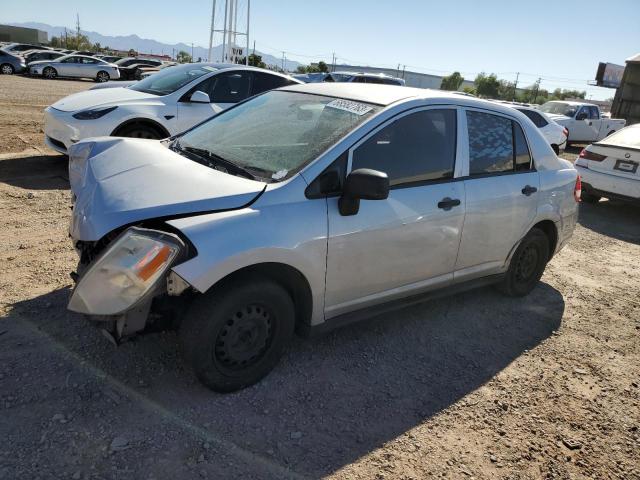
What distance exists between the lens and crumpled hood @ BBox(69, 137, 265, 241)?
105 inches

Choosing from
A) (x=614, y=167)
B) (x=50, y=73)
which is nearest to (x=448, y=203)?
(x=614, y=167)

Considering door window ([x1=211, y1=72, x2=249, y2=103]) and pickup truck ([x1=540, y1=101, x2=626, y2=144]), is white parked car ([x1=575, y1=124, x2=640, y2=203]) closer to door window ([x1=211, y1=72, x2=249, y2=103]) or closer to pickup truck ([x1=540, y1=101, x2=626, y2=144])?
door window ([x1=211, y1=72, x2=249, y2=103])

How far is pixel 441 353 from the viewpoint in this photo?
372cm

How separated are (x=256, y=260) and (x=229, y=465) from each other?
104 centimetres

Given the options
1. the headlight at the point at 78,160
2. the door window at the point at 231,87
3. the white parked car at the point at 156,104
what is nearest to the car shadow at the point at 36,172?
the white parked car at the point at 156,104

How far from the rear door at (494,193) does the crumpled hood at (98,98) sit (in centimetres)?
506

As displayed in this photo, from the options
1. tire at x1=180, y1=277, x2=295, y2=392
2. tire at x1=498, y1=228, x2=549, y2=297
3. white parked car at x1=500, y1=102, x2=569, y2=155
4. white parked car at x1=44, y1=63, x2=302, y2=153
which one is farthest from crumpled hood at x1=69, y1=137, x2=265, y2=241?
white parked car at x1=500, y1=102, x2=569, y2=155

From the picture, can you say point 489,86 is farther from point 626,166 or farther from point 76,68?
point 626,166

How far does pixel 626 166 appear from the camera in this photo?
316 inches

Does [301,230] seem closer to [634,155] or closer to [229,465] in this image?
[229,465]

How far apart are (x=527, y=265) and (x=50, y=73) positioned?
3208 centimetres

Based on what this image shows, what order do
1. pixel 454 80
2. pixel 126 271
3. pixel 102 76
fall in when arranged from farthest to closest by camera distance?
pixel 454 80 → pixel 102 76 → pixel 126 271

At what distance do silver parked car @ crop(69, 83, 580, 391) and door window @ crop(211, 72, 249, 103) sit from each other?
12.4 feet

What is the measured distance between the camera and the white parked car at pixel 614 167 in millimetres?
7953
